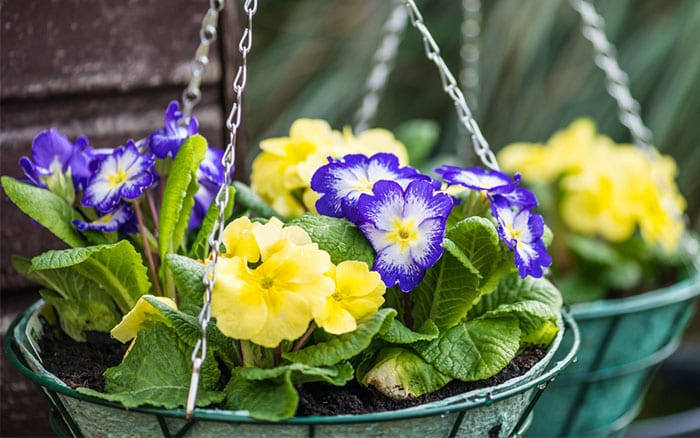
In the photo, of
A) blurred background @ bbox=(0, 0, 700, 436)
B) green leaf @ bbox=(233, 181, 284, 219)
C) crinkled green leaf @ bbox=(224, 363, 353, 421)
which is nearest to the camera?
crinkled green leaf @ bbox=(224, 363, 353, 421)

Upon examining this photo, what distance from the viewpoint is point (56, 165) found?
94cm

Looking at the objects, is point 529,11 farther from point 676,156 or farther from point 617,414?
point 617,414

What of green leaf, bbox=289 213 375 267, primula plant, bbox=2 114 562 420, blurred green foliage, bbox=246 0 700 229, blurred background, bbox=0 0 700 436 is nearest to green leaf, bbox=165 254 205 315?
primula plant, bbox=2 114 562 420

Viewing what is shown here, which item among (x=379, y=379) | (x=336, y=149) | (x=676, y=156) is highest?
(x=336, y=149)

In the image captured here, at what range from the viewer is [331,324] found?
732 mm

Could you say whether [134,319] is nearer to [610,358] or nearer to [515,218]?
[515,218]

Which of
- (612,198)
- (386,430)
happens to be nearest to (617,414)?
(612,198)

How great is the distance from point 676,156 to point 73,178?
5.63 ft

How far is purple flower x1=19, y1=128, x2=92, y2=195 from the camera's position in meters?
0.93

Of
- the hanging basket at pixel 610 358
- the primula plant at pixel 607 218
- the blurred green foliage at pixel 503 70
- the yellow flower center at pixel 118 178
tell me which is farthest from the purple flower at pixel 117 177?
the blurred green foliage at pixel 503 70

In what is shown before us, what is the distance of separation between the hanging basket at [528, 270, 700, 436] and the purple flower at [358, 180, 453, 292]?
514 mm

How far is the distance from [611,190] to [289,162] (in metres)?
0.70

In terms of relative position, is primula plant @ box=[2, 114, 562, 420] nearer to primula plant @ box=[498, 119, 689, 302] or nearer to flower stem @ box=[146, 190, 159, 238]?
flower stem @ box=[146, 190, 159, 238]

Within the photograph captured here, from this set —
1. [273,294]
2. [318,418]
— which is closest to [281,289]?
[273,294]
